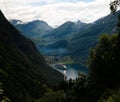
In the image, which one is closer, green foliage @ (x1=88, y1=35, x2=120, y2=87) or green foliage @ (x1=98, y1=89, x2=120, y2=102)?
green foliage @ (x1=98, y1=89, x2=120, y2=102)

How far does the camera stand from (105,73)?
77.6m

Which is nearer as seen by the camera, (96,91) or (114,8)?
(114,8)

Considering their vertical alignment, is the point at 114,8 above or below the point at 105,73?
above

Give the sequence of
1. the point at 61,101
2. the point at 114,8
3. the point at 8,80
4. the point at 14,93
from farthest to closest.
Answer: the point at 8,80 < the point at 14,93 < the point at 61,101 < the point at 114,8

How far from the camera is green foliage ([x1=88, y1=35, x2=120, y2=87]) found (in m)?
74.5

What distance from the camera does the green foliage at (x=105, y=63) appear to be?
74.5 metres

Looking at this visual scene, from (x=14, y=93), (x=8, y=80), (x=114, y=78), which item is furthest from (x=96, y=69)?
(x=8, y=80)

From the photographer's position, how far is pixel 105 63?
7919 cm

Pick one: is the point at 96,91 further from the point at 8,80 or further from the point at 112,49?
the point at 8,80

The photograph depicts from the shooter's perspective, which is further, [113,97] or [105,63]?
[105,63]

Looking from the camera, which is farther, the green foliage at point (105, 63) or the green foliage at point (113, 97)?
the green foliage at point (105, 63)

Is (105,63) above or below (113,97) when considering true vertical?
above

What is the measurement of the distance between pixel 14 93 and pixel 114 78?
11300cm

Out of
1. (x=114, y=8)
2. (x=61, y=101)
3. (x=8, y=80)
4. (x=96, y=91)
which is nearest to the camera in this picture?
(x=114, y=8)
